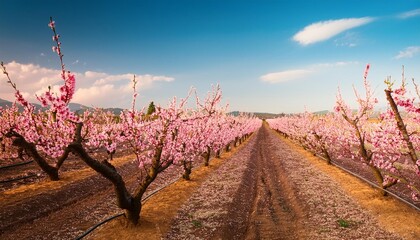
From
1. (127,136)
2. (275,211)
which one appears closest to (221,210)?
(275,211)

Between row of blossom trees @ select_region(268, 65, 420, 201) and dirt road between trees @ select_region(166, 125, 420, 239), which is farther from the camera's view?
dirt road between trees @ select_region(166, 125, 420, 239)

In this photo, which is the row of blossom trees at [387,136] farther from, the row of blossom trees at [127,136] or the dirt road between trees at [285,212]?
the row of blossom trees at [127,136]

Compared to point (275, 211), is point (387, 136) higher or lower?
higher

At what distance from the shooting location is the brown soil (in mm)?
13711

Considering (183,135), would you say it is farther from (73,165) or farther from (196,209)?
(73,165)

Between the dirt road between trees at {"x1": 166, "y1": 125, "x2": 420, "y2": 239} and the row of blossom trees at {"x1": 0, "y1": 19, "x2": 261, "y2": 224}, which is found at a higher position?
the row of blossom trees at {"x1": 0, "y1": 19, "x2": 261, "y2": 224}

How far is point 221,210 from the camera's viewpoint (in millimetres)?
16750

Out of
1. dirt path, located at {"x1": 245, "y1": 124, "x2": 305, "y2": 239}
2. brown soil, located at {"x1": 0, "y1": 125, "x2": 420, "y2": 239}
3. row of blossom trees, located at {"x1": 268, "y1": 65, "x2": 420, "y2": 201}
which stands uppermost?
row of blossom trees, located at {"x1": 268, "y1": 65, "x2": 420, "y2": 201}

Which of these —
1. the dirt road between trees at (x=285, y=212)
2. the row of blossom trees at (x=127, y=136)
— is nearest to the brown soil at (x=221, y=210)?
the dirt road between trees at (x=285, y=212)

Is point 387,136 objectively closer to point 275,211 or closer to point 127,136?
point 275,211

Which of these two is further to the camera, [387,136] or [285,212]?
[285,212]

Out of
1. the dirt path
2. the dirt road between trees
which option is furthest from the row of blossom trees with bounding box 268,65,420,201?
the dirt path

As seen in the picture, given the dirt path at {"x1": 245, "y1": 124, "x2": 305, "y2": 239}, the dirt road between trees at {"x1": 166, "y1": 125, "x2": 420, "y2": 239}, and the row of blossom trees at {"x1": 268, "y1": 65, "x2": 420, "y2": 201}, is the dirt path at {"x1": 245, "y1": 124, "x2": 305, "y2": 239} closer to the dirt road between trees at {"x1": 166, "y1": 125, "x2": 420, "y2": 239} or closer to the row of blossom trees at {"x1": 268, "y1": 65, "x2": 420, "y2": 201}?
the dirt road between trees at {"x1": 166, "y1": 125, "x2": 420, "y2": 239}

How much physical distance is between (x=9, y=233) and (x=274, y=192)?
53.8 ft
